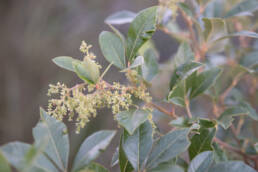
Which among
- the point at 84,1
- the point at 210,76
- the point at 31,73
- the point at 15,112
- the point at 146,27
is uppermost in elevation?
the point at 84,1

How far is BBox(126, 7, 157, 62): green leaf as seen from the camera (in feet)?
1.68

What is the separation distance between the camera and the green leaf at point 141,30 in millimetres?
511

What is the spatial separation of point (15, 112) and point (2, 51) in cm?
61

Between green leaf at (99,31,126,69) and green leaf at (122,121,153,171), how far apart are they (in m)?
0.14

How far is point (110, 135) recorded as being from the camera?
1.41 ft

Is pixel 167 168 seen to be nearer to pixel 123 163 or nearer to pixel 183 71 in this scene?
pixel 123 163

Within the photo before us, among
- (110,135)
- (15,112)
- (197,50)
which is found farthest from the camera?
(15,112)

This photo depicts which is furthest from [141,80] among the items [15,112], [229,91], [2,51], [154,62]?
[2,51]

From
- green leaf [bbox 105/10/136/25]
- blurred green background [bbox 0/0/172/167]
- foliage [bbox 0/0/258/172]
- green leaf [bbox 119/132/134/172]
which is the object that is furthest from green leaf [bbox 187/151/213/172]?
blurred green background [bbox 0/0/172/167]

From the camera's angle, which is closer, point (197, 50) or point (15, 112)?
point (197, 50)

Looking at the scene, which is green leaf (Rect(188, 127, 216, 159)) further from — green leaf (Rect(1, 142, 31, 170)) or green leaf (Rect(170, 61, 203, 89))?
green leaf (Rect(1, 142, 31, 170))

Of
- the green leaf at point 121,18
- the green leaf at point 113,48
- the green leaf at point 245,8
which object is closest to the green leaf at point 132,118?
the green leaf at point 113,48

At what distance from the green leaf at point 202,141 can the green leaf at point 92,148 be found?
0.20m

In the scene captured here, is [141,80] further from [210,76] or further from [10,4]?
[10,4]
